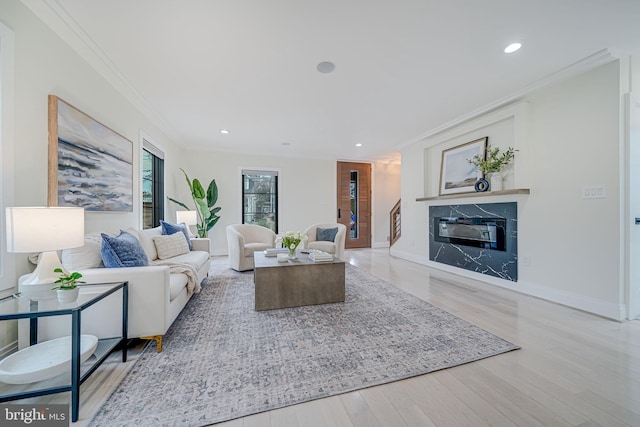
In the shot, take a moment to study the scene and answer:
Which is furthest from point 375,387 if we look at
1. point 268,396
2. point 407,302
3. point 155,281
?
point 155,281

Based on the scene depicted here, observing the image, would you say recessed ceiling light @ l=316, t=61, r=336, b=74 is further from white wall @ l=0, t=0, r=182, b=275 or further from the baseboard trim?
the baseboard trim

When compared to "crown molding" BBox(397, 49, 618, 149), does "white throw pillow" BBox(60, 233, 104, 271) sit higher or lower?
lower

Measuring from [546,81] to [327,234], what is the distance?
149 inches

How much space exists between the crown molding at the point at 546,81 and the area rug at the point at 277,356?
9.56ft

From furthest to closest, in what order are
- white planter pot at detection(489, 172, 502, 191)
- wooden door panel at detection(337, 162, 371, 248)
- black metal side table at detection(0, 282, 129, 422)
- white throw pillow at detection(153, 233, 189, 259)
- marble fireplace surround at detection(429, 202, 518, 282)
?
wooden door panel at detection(337, 162, 371, 248), white planter pot at detection(489, 172, 502, 191), marble fireplace surround at detection(429, 202, 518, 282), white throw pillow at detection(153, 233, 189, 259), black metal side table at detection(0, 282, 129, 422)

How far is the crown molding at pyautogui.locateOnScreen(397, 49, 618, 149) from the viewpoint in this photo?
2360mm

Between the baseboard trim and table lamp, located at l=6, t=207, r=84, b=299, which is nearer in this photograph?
table lamp, located at l=6, t=207, r=84, b=299

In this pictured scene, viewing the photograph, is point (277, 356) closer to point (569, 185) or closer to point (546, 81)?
point (569, 185)

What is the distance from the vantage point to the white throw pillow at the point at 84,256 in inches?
69.8

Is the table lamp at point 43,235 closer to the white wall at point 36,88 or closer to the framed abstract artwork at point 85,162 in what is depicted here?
the white wall at point 36,88

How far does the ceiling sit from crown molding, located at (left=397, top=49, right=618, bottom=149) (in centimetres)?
2

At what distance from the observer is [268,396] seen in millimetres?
1362

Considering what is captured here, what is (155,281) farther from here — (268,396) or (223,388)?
(268,396)

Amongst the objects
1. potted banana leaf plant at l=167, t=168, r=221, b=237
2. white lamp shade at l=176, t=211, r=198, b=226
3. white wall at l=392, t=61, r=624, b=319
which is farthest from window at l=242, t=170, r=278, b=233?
white wall at l=392, t=61, r=624, b=319
